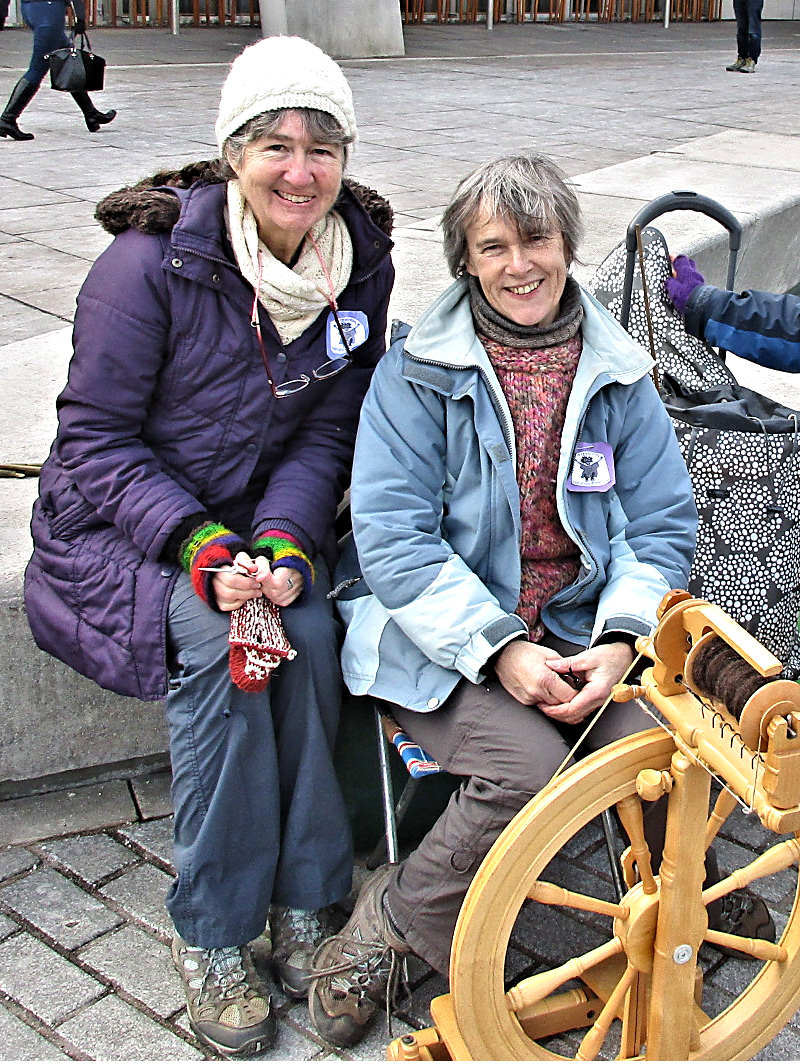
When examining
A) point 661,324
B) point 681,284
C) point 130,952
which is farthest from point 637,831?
point 681,284

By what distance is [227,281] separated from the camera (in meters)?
2.30

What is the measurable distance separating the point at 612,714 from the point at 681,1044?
1.77 feet

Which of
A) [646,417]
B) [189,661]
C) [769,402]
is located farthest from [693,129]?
[189,661]

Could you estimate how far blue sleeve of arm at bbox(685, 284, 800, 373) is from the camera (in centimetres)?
306

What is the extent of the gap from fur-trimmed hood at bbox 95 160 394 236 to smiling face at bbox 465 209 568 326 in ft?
1.17

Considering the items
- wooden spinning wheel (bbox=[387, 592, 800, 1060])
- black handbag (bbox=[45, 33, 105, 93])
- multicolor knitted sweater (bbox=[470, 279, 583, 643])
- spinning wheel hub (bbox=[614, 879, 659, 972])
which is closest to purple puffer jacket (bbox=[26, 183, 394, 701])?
multicolor knitted sweater (bbox=[470, 279, 583, 643])

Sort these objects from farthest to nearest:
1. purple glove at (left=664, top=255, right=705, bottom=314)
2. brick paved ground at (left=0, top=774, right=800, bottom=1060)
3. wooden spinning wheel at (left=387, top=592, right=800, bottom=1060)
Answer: purple glove at (left=664, top=255, right=705, bottom=314) < brick paved ground at (left=0, top=774, right=800, bottom=1060) < wooden spinning wheel at (left=387, top=592, right=800, bottom=1060)

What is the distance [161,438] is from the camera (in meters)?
2.37

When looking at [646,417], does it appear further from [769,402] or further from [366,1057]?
[366,1057]

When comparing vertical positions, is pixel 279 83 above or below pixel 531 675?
above

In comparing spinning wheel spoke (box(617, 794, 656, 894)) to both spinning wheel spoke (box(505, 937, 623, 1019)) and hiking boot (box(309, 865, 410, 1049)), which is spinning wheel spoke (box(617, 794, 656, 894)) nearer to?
spinning wheel spoke (box(505, 937, 623, 1019))

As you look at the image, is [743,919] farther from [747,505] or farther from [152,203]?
[152,203]

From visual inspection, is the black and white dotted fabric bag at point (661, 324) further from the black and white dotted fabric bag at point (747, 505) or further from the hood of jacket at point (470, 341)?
the hood of jacket at point (470, 341)

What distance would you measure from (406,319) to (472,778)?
90.9 inches
